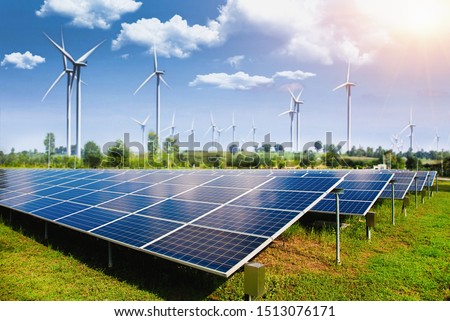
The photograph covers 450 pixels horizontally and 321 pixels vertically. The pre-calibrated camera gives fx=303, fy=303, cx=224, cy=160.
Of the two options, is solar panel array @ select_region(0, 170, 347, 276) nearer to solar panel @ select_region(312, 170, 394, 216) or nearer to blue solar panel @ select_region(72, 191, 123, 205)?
blue solar panel @ select_region(72, 191, 123, 205)

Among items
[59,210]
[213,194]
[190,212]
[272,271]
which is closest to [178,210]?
[190,212]

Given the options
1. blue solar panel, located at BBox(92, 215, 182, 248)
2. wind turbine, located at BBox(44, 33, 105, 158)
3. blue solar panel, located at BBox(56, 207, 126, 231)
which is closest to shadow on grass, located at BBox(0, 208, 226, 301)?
blue solar panel, located at BBox(56, 207, 126, 231)

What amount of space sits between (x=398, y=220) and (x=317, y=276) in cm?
1017

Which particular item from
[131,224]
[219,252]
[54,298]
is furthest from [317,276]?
[54,298]

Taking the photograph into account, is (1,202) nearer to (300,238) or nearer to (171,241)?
(171,241)

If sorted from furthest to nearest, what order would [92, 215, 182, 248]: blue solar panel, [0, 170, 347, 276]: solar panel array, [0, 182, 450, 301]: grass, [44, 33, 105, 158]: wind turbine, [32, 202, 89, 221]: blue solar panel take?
[44, 33, 105, 158]: wind turbine
[32, 202, 89, 221]: blue solar panel
[92, 215, 182, 248]: blue solar panel
[0, 182, 450, 301]: grass
[0, 170, 347, 276]: solar panel array

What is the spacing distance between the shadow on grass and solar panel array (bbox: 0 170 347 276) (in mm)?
1288

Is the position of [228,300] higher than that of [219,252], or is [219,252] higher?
[219,252]

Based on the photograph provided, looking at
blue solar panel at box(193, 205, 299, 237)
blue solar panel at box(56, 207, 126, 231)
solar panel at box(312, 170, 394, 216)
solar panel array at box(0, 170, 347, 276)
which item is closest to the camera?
solar panel array at box(0, 170, 347, 276)

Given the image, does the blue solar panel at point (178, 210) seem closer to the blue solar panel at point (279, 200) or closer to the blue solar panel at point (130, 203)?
the blue solar panel at point (130, 203)

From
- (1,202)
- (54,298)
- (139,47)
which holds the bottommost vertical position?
(54,298)

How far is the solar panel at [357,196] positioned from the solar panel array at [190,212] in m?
1.62

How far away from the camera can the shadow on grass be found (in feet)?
25.7

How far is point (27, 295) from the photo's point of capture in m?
7.82
